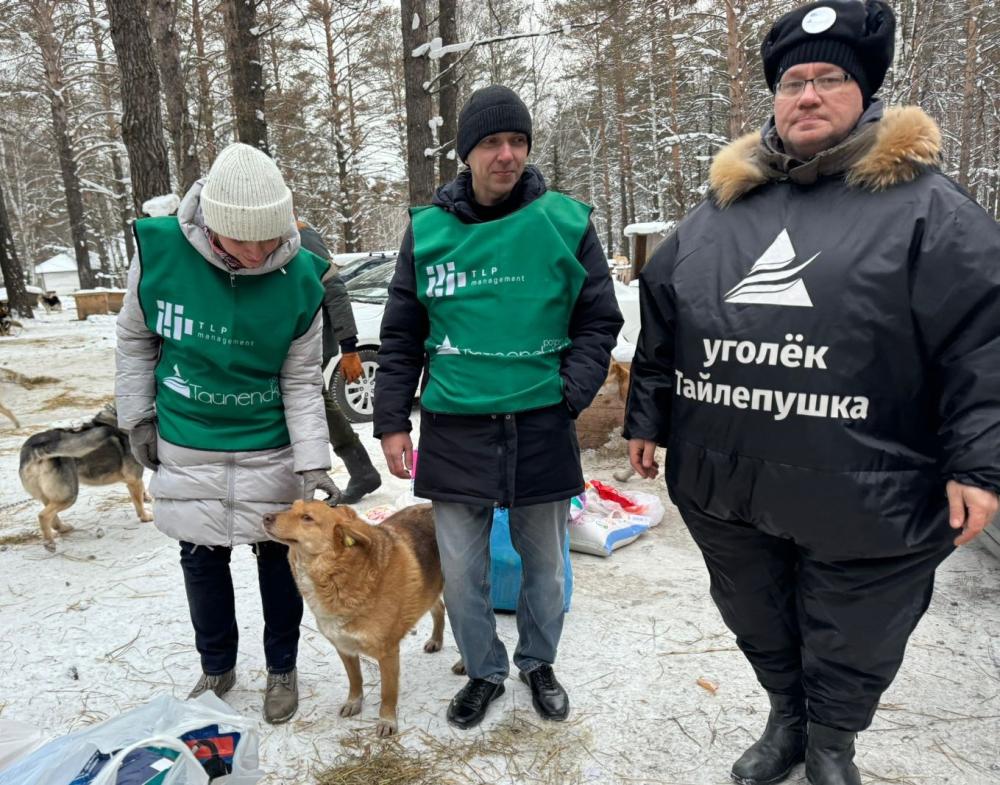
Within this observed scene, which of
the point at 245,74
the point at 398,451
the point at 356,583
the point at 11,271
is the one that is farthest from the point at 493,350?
the point at 11,271

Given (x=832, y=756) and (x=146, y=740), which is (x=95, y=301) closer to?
(x=146, y=740)

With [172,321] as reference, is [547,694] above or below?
below

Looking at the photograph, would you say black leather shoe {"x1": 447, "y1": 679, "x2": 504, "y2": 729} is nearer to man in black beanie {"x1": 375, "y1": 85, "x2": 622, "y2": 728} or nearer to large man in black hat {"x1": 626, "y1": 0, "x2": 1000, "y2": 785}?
man in black beanie {"x1": 375, "y1": 85, "x2": 622, "y2": 728}

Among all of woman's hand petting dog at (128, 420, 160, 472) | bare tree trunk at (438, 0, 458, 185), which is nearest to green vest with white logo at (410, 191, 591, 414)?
woman's hand petting dog at (128, 420, 160, 472)

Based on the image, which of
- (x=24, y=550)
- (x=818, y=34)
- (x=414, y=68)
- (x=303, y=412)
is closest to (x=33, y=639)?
(x=24, y=550)

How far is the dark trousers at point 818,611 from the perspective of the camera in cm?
181

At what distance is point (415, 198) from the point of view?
9531mm

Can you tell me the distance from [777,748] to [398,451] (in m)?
1.70

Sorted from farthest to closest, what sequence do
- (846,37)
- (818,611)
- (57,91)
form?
(57,91)
(818,611)
(846,37)

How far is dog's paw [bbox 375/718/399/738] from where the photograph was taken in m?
2.51

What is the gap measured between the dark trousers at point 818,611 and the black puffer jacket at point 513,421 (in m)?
0.55

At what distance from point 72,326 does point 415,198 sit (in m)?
12.2

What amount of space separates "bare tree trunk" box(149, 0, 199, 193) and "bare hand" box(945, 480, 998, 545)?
977cm

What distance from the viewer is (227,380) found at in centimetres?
235
